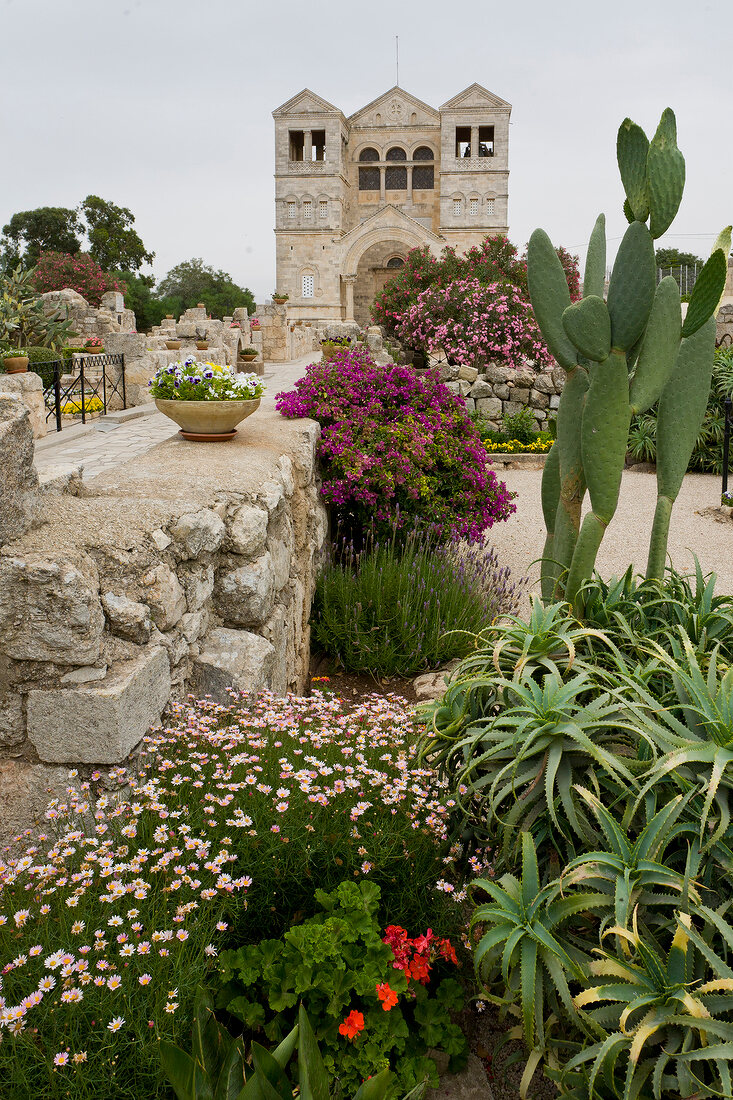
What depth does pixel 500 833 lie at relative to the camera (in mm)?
2408

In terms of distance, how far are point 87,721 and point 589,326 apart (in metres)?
2.31

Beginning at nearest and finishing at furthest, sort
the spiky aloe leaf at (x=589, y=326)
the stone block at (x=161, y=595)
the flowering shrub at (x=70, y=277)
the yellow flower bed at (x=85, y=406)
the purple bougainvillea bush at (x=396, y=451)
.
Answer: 1. the stone block at (x=161, y=595)
2. the spiky aloe leaf at (x=589, y=326)
3. the purple bougainvillea bush at (x=396, y=451)
4. the yellow flower bed at (x=85, y=406)
5. the flowering shrub at (x=70, y=277)

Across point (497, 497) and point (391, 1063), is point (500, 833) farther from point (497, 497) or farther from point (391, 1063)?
point (497, 497)

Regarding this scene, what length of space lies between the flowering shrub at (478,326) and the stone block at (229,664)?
14.1 metres

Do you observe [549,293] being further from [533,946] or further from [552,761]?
[533,946]

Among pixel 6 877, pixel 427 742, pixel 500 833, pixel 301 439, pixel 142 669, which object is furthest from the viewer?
pixel 301 439

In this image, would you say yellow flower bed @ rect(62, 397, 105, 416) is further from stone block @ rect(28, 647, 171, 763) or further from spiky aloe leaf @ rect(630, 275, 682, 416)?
stone block @ rect(28, 647, 171, 763)

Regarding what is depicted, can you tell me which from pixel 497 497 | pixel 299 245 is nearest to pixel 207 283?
pixel 299 245

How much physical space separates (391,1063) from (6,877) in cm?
112

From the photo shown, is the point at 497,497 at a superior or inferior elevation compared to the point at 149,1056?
superior

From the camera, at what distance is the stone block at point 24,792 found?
2531 millimetres

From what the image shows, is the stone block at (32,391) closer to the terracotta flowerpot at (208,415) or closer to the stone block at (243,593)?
the terracotta flowerpot at (208,415)

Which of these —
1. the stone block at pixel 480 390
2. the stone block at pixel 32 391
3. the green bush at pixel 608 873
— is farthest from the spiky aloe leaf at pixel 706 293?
the stone block at pixel 480 390

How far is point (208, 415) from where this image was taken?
532cm
